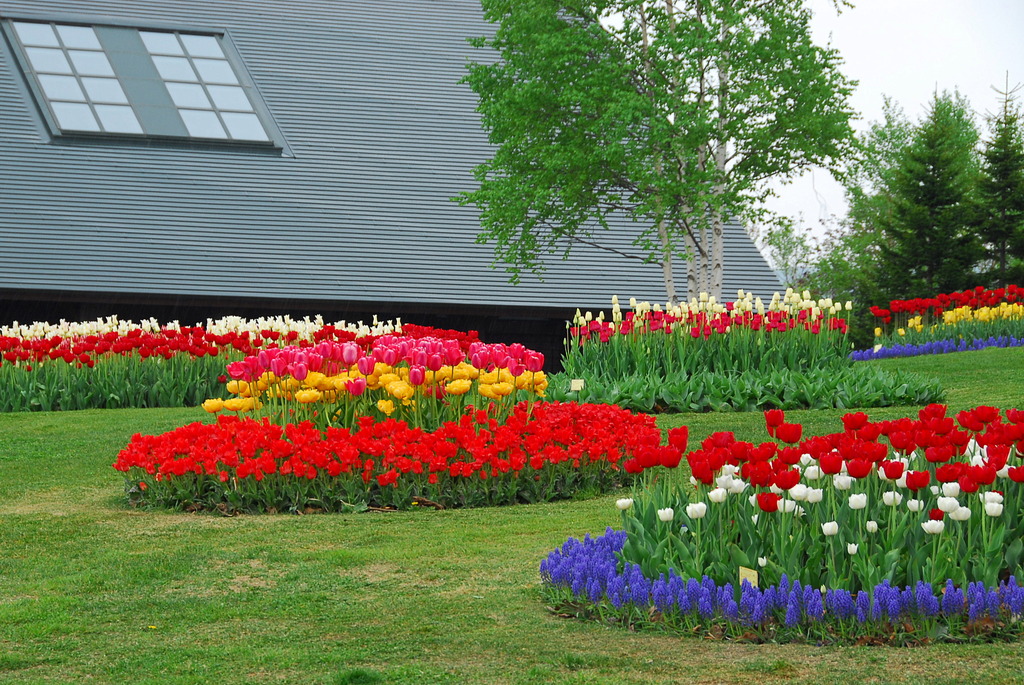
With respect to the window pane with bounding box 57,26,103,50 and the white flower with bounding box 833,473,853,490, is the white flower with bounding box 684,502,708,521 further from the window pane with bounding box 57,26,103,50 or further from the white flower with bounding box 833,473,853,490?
the window pane with bounding box 57,26,103,50

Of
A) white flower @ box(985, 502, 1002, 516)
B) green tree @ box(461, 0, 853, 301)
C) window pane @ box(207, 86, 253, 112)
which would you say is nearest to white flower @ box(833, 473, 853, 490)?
white flower @ box(985, 502, 1002, 516)

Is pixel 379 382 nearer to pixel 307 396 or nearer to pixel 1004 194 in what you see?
pixel 307 396

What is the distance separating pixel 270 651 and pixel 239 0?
2479cm

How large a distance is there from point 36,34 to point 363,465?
1892 cm

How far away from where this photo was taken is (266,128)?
76.2 ft

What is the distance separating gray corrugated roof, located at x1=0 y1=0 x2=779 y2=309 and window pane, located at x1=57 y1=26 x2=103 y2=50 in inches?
22.0

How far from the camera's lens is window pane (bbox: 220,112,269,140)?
22.9 m

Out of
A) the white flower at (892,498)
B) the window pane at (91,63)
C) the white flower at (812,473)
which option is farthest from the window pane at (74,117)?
the white flower at (892,498)

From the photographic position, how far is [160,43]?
77.7 ft

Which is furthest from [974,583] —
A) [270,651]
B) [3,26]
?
[3,26]

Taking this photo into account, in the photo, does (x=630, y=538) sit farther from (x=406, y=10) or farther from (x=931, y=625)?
(x=406, y=10)

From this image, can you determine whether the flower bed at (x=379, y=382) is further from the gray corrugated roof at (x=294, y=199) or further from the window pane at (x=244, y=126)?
the window pane at (x=244, y=126)

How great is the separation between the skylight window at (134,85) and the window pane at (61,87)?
2cm

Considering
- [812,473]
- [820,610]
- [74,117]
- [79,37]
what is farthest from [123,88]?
[820,610]
